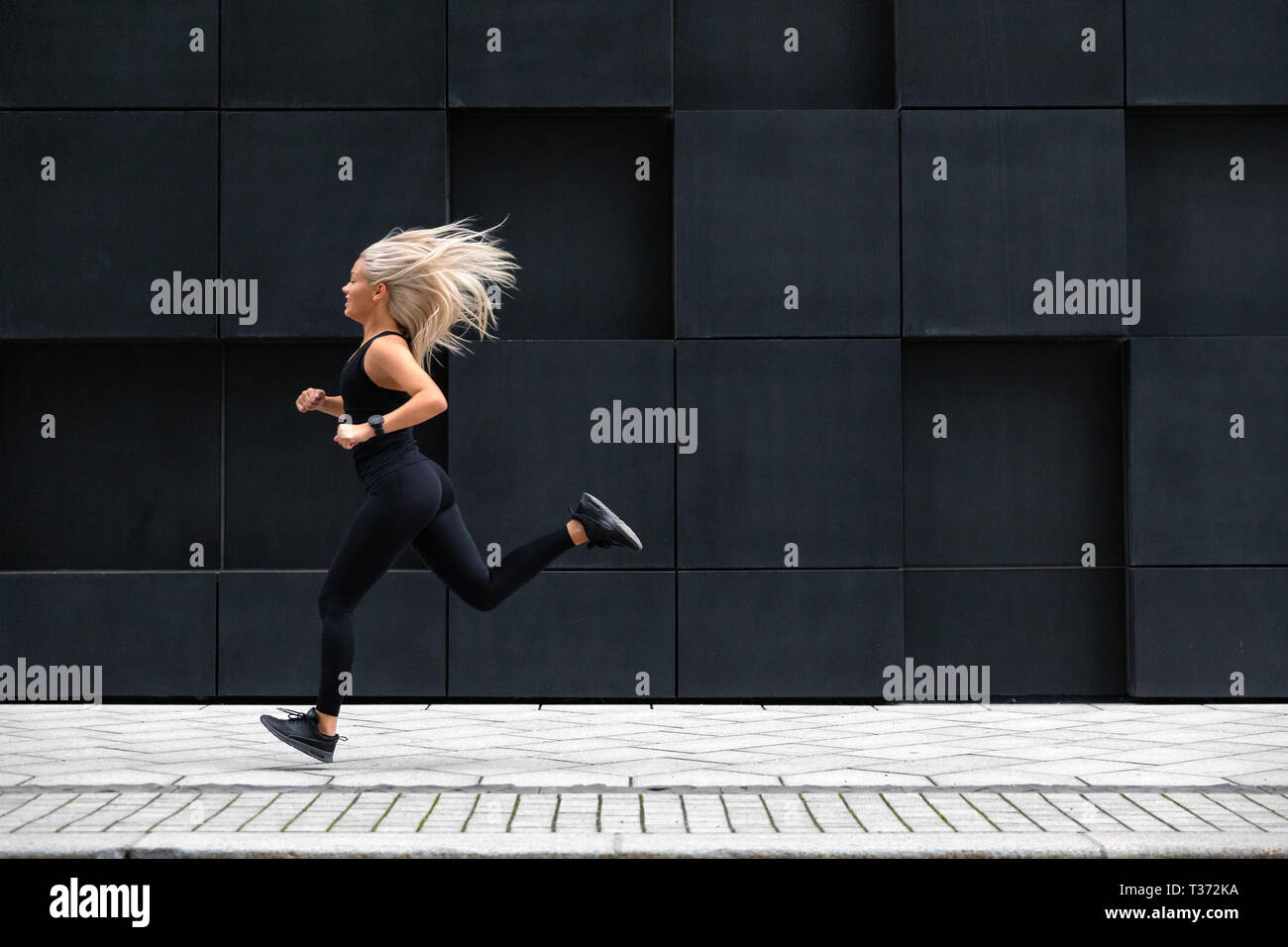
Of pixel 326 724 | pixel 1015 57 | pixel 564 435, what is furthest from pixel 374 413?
pixel 1015 57

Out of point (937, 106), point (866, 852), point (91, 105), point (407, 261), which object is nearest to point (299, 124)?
point (91, 105)

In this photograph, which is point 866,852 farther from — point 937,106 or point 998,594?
point 937,106

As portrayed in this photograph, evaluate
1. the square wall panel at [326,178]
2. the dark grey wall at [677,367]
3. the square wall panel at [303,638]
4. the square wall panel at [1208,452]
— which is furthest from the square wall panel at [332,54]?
the square wall panel at [1208,452]

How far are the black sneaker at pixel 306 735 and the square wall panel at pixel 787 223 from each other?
3.53 meters

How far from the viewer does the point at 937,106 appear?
898 cm

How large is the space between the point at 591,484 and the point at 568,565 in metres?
0.50

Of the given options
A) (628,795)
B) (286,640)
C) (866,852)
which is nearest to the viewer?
(866,852)

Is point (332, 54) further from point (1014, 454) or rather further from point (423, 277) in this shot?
point (1014, 454)

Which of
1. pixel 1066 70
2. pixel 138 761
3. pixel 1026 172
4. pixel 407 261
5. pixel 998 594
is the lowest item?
pixel 138 761

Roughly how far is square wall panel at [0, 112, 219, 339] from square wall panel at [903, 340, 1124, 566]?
173 inches

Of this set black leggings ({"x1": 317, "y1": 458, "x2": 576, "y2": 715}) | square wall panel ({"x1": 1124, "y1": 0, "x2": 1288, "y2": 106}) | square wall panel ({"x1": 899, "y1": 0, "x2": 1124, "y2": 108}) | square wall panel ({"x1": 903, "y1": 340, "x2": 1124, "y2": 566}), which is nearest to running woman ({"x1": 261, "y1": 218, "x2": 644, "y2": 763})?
black leggings ({"x1": 317, "y1": 458, "x2": 576, "y2": 715})

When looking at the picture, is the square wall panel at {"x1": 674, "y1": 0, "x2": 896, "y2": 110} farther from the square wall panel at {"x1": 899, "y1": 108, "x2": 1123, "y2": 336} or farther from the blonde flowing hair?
the blonde flowing hair

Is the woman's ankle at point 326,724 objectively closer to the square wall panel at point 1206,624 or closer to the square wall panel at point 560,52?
the square wall panel at point 560,52

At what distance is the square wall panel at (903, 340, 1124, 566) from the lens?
9.12 meters
